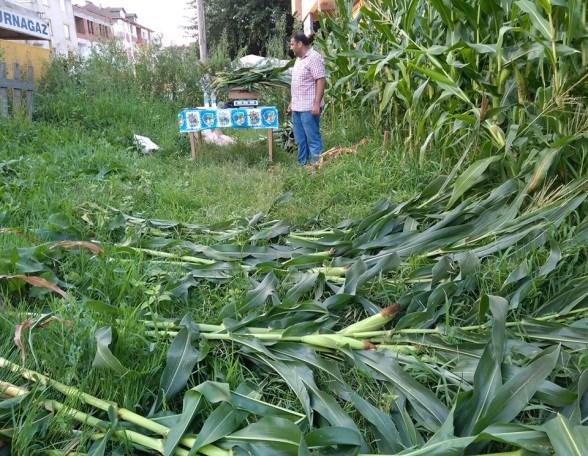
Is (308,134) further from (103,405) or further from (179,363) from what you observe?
(103,405)

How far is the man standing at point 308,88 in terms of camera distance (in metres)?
6.03

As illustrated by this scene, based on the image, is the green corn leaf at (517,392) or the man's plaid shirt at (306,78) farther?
the man's plaid shirt at (306,78)

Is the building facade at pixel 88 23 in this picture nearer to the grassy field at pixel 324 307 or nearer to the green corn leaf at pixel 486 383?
the grassy field at pixel 324 307

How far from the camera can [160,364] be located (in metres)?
1.74

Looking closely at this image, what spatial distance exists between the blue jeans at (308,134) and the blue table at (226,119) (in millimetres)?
388

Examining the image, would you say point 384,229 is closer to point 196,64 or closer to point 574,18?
point 574,18

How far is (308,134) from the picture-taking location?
20.4 ft

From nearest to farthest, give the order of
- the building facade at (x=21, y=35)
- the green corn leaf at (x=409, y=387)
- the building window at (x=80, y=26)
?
the green corn leaf at (x=409, y=387)
the building facade at (x=21, y=35)
the building window at (x=80, y=26)

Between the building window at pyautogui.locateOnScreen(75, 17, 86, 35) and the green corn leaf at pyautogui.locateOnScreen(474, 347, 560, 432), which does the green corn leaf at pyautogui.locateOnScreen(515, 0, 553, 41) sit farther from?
the building window at pyautogui.locateOnScreen(75, 17, 86, 35)

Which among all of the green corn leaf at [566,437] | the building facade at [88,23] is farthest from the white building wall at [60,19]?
the green corn leaf at [566,437]

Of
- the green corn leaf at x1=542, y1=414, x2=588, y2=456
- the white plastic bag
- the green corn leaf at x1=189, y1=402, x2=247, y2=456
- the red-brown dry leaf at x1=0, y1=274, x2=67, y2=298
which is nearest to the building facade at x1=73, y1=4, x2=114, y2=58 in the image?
the white plastic bag

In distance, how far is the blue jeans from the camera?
6.20 metres

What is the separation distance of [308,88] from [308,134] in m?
0.61

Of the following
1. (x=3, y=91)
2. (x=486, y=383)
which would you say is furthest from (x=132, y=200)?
(x=3, y=91)
